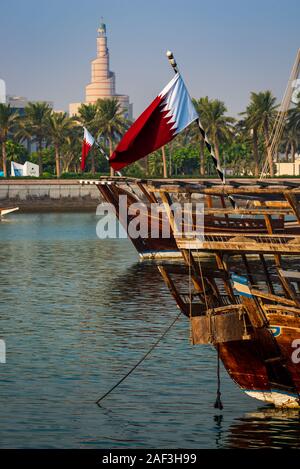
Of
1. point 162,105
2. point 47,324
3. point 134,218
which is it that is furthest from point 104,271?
point 162,105

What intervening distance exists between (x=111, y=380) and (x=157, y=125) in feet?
25.2

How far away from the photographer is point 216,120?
489 ft

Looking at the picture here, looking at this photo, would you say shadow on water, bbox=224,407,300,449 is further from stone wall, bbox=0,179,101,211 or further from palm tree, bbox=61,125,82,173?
palm tree, bbox=61,125,82,173

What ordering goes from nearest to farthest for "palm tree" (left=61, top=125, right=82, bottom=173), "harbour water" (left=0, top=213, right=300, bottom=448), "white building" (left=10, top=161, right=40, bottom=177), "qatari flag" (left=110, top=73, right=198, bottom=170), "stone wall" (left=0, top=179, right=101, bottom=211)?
"qatari flag" (left=110, top=73, right=198, bottom=170) → "harbour water" (left=0, top=213, right=300, bottom=448) → "stone wall" (left=0, top=179, right=101, bottom=211) → "palm tree" (left=61, top=125, right=82, bottom=173) → "white building" (left=10, top=161, right=40, bottom=177)

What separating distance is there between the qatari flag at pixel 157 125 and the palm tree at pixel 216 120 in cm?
12417

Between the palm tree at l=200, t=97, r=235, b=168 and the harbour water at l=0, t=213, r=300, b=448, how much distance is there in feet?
328

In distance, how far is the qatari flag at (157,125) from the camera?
70.5ft

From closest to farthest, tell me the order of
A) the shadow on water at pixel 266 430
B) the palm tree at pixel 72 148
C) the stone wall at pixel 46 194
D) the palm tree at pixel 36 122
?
the shadow on water at pixel 266 430 → the stone wall at pixel 46 194 → the palm tree at pixel 36 122 → the palm tree at pixel 72 148

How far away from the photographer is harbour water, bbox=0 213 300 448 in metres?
21.8

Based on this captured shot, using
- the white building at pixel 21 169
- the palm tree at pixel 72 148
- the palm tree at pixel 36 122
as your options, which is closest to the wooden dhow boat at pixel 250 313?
the palm tree at pixel 36 122

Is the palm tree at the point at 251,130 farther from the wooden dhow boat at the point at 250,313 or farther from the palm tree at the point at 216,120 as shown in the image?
the wooden dhow boat at the point at 250,313

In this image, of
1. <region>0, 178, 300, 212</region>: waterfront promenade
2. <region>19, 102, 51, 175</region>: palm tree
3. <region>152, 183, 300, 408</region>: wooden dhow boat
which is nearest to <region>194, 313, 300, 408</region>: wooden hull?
<region>152, 183, 300, 408</region>: wooden dhow boat

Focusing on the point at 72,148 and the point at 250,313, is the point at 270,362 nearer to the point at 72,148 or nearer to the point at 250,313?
the point at 250,313

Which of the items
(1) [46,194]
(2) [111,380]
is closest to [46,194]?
(1) [46,194]
